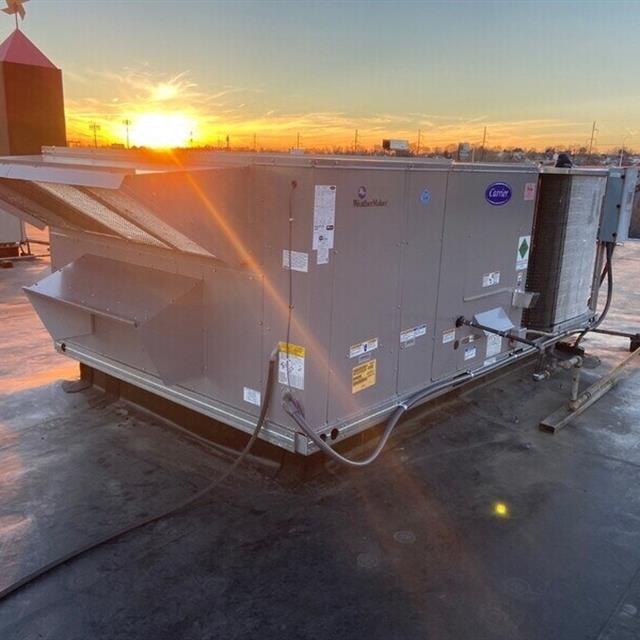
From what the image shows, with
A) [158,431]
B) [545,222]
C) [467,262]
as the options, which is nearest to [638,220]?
[545,222]

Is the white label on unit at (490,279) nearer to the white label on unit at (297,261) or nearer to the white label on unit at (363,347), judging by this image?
the white label on unit at (363,347)

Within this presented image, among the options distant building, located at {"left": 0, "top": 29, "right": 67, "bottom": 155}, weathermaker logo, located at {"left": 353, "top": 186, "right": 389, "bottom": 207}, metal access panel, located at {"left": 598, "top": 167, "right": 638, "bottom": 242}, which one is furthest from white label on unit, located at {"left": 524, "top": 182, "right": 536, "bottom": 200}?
distant building, located at {"left": 0, "top": 29, "right": 67, "bottom": 155}

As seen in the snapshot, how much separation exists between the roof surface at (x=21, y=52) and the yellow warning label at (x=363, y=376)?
8.91 meters

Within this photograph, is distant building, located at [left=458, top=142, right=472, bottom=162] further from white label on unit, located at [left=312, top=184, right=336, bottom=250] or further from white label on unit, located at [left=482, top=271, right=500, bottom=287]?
white label on unit, located at [left=312, top=184, right=336, bottom=250]

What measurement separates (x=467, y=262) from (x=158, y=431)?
2.68 metres

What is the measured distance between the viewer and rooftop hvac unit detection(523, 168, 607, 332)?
5250 millimetres

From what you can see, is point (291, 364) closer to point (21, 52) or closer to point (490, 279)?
point (490, 279)

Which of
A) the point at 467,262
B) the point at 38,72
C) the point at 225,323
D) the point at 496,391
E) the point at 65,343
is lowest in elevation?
the point at 496,391

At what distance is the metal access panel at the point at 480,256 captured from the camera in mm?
4113

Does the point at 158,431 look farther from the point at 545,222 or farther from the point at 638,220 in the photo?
the point at 638,220

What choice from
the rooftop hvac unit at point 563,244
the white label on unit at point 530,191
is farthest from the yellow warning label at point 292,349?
the rooftop hvac unit at point 563,244

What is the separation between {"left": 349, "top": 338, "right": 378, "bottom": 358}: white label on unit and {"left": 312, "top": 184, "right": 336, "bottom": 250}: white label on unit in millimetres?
681

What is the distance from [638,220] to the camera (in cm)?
1977

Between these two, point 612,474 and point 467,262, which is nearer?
point 612,474
